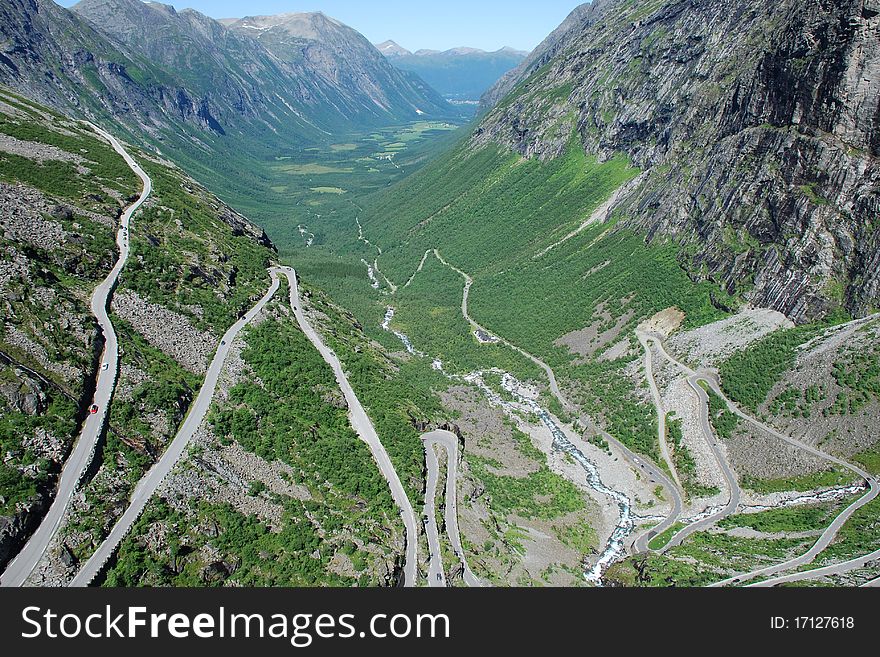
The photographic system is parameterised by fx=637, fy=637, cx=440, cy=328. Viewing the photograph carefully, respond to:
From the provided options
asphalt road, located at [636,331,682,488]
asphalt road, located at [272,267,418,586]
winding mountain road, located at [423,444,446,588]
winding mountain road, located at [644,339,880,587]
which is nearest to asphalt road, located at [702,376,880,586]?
winding mountain road, located at [644,339,880,587]

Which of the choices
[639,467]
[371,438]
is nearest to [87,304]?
[371,438]

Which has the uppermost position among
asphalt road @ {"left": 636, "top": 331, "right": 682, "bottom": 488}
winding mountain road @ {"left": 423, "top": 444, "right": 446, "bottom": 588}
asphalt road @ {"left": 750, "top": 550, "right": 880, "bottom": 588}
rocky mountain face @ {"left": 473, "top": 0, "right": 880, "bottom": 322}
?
rocky mountain face @ {"left": 473, "top": 0, "right": 880, "bottom": 322}

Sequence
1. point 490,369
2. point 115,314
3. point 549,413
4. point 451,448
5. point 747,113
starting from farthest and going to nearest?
point 747,113, point 490,369, point 549,413, point 451,448, point 115,314

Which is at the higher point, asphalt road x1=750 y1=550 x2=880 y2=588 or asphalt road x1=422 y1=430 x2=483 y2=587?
asphalt road x1=422 y1=430 x2=483 y2=587

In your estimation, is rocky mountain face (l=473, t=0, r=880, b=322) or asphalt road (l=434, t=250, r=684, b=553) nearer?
asphalt road (l=434, t=250, r=684, b=553)

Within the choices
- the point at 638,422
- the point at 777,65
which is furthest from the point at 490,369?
the point at 777,65

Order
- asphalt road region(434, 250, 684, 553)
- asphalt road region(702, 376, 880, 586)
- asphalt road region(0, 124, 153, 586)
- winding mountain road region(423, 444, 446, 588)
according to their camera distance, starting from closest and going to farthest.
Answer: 1. asphalt road region(0, 124, 153, 586)
2. winding mountain road region(423, 444, 446, 588)
3. asphalt road region(702, 376, 880, 586)
4. asphalt road region(434, 250, 684, 553)

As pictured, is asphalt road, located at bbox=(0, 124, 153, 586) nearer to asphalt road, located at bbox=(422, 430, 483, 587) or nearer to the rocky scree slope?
the rocky scree slope

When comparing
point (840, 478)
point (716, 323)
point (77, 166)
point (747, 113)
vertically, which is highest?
point (747, 113)
